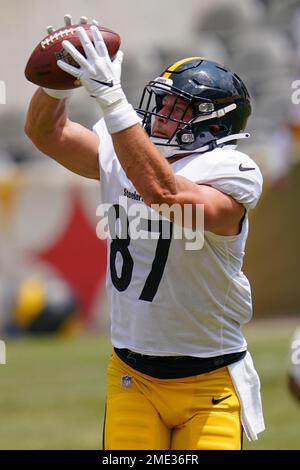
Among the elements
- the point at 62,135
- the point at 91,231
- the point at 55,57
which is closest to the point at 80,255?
the point at 91,231

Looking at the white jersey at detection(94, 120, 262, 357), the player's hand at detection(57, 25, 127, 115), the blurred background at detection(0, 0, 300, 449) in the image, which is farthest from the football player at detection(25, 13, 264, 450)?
the blurred background at detection(0, 0, 300, 449)

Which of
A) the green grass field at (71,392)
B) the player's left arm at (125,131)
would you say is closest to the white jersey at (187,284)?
the player's left arm at (125,131)

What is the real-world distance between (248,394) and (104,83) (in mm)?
1123

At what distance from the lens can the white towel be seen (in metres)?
3.23

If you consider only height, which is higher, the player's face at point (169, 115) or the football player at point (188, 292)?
the player's face at point (169, 115)

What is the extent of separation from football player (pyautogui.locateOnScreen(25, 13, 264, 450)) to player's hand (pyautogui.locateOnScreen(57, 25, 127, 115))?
0.40 ft

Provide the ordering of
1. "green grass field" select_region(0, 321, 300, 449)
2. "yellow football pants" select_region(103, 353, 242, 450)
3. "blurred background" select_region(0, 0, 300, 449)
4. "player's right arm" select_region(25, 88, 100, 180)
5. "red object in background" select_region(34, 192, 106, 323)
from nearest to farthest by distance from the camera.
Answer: "yellow football pants" select_region(103, 353, 242, 450) < "player's right arm" select_region(25, 88, 100, 180) < "green grass field" select_region(0, 321, 300, 449) < "blurred background" select_region(0, 0, 300, 449) < "red object in background" select_region(34, 192, 106, 323)

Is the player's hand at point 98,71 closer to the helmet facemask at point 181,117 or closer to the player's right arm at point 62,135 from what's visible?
the helmet facemask at point 181,117

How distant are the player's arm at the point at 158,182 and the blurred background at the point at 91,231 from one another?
218 cm

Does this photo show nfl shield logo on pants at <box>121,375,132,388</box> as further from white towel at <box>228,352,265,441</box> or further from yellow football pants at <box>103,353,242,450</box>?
white towel at <box>228,352,265,441</box>

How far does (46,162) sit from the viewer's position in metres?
15.3

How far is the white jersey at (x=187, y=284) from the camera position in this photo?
3164 mm

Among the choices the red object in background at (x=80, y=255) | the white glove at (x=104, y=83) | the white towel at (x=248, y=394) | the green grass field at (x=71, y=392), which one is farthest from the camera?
the red object in background at (x=80, y=255)

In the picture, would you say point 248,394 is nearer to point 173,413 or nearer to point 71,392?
point 173,413
